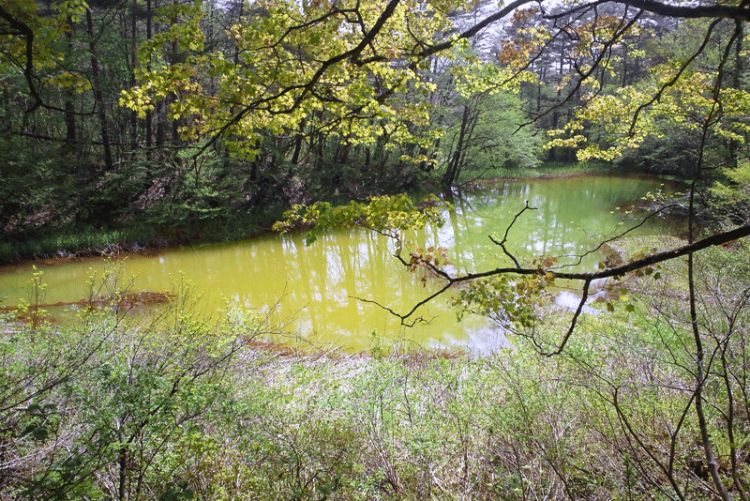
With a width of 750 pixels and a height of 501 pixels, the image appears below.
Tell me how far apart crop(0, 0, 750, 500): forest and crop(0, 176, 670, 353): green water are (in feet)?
0.33

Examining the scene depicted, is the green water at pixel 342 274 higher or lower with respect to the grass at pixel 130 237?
lower

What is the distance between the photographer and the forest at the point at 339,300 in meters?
2.44

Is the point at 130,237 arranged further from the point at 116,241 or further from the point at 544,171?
the point at 544,171

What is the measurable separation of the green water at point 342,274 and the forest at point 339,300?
4.0 inches

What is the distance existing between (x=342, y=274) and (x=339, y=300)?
213 cm

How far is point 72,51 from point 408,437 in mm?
13256

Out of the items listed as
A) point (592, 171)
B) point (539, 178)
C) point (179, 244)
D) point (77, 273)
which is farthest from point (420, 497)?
point (592, 171)

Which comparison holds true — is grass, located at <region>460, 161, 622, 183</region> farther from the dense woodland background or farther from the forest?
the forest

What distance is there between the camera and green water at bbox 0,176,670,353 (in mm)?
8117

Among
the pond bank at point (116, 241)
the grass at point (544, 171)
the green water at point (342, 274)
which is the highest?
the grass at point (544, 171)

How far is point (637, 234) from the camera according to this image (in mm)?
13508

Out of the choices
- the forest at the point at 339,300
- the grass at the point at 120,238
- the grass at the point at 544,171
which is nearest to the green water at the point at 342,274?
the forest at the point at 339,300

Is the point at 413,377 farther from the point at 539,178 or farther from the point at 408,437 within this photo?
the point at 539,178

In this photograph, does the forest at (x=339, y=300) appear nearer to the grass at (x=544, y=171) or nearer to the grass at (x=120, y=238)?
the grass at (x=120, y=238)
